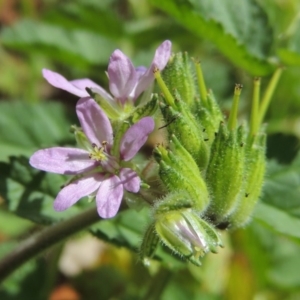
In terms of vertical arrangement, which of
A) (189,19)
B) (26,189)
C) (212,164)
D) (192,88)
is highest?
(189,19)

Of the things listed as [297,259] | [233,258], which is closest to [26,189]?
[233,258]

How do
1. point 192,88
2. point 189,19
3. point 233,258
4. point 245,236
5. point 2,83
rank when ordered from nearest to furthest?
point 192,88
point 189,19
point 245,236
point 233,258
point 2,83

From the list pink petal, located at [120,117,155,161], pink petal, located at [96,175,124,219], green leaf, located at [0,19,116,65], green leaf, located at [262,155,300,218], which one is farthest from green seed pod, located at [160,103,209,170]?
green leaf, located at [0,19,116,65]

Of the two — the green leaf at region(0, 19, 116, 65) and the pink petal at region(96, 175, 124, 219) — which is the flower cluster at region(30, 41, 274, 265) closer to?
the pink petal at region(96, 175, 124, 219)

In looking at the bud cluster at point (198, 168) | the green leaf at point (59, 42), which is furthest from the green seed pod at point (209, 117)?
the green leaf at point (59, 42)

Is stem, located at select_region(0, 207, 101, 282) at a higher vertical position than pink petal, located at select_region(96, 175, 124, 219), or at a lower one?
lower

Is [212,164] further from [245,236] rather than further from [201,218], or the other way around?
[245,236]
